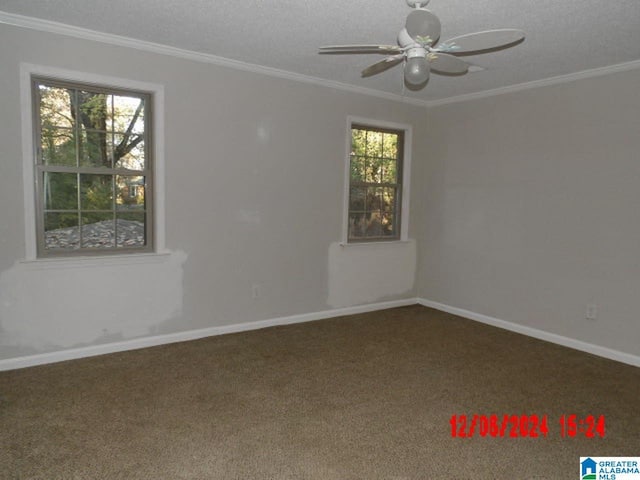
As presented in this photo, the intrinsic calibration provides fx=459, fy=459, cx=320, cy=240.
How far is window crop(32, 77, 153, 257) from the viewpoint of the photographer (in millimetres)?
3412

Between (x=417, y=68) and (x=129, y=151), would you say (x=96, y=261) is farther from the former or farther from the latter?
(x=417, y=68)

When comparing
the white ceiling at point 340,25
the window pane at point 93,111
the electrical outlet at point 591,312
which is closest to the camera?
the white ceiling at point 340,25

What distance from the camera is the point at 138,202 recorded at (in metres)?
3.84

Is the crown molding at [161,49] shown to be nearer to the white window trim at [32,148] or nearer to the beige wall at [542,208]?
the white window trim at [32,148]

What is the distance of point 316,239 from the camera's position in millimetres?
4758

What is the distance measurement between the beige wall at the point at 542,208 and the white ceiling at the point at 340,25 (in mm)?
483

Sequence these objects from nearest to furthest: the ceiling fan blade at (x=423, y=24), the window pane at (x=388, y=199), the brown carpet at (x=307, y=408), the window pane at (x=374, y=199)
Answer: the ceiling fan blade at (x=423, y=24) → the brown carpet at (x=307, y=408) → the window pane at (x=374, y=199) → the window pane at (x=388, y=199)

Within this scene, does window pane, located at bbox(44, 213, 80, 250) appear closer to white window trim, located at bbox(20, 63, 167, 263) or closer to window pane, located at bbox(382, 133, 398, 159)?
white window trim, located at bbox(20, 63, 167, 263)

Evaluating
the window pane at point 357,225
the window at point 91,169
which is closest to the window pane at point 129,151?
the window at point 91,169

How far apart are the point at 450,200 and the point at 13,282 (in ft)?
13.9

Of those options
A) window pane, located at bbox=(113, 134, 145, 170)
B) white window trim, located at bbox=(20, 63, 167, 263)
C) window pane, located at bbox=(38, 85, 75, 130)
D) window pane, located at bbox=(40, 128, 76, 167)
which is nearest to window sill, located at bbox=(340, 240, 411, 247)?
white window trim, located at bbox=(20, 63, 167, 263)

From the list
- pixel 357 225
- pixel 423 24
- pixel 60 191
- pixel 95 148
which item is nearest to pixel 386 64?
pixel 423 24

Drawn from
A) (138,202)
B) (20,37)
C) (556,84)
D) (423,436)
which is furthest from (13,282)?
(556,84)

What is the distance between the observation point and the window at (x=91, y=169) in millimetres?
3412
